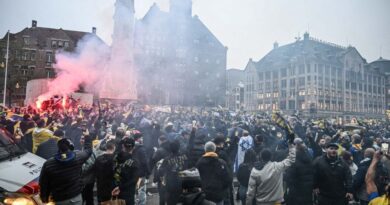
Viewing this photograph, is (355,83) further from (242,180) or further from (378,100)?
(242,180)

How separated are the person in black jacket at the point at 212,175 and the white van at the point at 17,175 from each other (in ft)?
9.11

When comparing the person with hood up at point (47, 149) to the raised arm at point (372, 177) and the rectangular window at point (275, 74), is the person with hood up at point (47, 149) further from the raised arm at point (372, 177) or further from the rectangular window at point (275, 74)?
the rectangular window at point (275, 74)

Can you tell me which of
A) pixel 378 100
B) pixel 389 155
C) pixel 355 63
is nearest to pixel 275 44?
pixel 355 63

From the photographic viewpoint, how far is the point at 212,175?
17.4 feet

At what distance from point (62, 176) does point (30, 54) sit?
5035 centimetres

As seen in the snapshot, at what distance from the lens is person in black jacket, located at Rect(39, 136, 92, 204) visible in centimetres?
450

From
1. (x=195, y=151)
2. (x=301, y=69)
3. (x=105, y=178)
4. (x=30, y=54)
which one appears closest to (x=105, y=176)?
(x=105, y=178)

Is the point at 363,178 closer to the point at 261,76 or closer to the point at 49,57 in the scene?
the point at 49,57

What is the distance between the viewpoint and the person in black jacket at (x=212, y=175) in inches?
209

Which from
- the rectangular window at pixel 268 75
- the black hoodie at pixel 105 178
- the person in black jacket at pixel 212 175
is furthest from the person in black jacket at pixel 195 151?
the rectangular window at pixel 268 75

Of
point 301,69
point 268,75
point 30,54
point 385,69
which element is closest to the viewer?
point 30,54

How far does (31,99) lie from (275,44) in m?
55.2

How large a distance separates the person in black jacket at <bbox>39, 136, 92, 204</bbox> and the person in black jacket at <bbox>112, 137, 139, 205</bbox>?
2.19ft

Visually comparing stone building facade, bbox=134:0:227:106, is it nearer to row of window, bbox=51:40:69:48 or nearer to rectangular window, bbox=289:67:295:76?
row of window, bbox=51:40:69:48
